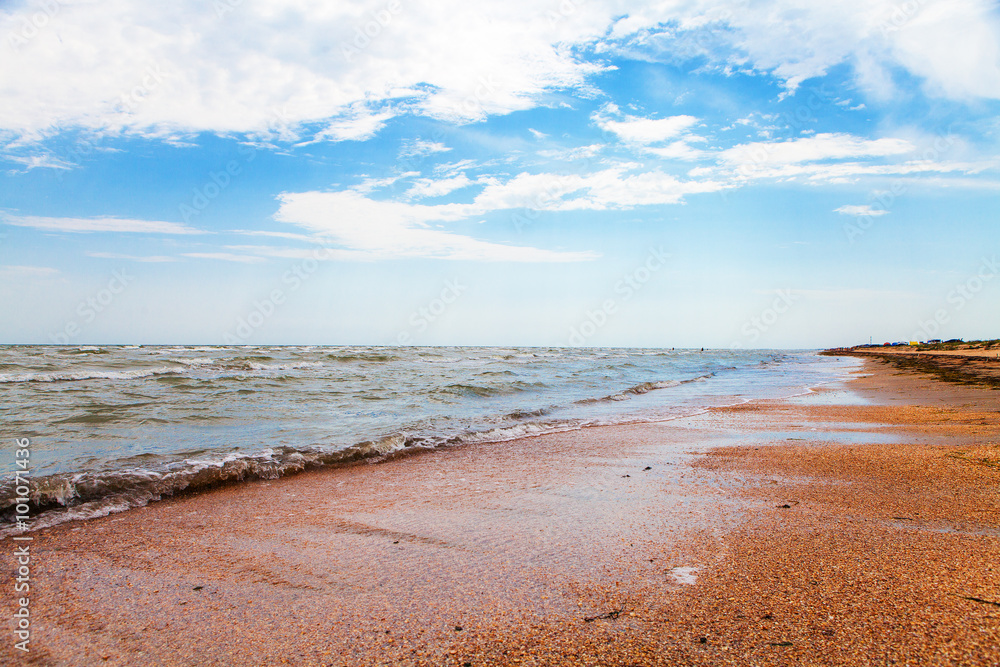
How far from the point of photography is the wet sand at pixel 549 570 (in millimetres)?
2203

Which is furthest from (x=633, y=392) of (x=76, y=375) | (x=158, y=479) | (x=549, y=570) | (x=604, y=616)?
(x=76, y=375)

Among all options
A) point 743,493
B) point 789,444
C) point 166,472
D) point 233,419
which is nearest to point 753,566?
point 743,493

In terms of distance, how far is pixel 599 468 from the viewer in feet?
18.6

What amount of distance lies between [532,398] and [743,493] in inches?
357

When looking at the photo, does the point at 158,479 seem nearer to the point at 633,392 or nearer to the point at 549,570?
the point at 549,570

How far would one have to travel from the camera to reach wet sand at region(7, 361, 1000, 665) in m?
2.20

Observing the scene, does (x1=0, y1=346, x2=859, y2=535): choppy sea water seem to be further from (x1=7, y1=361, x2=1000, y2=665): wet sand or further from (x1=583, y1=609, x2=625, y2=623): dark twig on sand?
(x1=583, y1=609, x2=625, y2=623): dark twig on sand

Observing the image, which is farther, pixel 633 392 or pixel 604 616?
pixel 633 392

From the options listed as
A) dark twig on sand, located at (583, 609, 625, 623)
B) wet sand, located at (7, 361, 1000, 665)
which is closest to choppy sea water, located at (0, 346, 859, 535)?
wet sand, located at (7, 361, 1000, 665)

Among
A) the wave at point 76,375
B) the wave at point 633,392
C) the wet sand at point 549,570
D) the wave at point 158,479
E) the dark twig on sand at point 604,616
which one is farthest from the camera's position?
the wave at point 76,375

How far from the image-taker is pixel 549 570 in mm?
2951

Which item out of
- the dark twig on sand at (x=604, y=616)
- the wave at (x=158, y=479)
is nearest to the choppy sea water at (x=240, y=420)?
the wave at (x=158, y=479)

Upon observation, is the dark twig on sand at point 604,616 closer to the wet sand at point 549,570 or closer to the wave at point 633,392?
the wet sand at point 549,570

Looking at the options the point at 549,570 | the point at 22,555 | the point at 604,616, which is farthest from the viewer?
the point at 22,555
